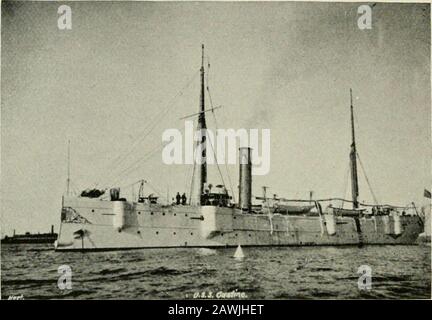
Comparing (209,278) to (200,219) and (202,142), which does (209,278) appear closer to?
(202,142)

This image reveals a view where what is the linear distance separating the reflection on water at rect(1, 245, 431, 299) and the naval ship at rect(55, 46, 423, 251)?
190 cm

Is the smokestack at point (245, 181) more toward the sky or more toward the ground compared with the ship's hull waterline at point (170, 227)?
more toward the sky

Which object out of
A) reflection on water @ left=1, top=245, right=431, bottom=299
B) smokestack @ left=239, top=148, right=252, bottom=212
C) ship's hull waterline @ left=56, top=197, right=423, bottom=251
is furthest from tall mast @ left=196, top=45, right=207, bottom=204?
reflection on water @ left=1, top=245, right=431, bottom=299

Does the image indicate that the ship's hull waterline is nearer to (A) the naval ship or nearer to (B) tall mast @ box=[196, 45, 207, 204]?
(A) the naval ship

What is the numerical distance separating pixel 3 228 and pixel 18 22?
182 inches

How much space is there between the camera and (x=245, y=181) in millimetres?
15648

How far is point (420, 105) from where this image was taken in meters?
10.3

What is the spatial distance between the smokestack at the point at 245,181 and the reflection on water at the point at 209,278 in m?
2.62

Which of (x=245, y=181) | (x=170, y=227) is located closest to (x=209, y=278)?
(x=170, y=227)

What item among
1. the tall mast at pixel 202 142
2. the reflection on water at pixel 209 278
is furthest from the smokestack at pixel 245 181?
the reflection on water at pixel 209 278

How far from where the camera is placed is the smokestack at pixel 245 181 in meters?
11.1

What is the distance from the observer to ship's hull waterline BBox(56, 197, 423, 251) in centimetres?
1398

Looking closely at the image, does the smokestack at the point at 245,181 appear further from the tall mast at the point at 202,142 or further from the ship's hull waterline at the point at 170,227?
the tall mast at the point at 202,142

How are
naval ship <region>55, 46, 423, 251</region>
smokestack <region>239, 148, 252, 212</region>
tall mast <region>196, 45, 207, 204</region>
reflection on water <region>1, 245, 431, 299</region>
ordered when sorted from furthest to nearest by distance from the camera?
naval ship <region>55, 46, 423, 251</region>, tall mast <region>196, 45, 207, 204</region>, smokestack <region>239, 148, 252, 212</region>, reflection on water <region>1, 245, 431, 299</region>
